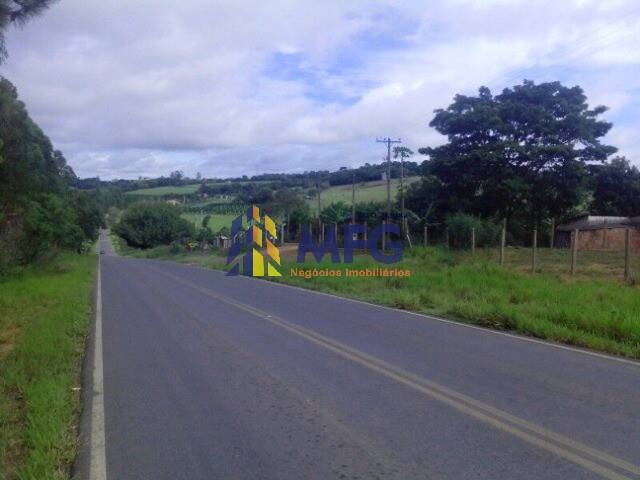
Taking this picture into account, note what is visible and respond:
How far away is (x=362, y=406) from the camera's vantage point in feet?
22.6

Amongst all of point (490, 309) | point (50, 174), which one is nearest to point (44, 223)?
point (50, 174)

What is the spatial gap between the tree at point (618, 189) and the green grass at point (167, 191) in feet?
329

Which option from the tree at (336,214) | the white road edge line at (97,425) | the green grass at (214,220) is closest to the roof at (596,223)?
the tree at (336,214)

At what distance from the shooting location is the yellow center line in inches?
204

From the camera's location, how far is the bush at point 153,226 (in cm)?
10244

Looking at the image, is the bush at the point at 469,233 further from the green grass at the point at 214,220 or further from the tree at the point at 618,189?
the green grass at the point at 214,220

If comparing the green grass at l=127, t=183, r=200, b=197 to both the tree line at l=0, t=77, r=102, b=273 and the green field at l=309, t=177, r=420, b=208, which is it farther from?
the tree line at l=0, t=77, r=102, b=273

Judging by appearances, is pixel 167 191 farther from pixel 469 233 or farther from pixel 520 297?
pixel 520 297

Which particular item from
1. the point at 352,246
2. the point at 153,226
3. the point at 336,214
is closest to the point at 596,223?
the point at 352,246

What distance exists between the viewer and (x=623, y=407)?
680cm

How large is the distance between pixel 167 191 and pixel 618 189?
111614mm

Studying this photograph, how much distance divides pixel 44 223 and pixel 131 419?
26252mm

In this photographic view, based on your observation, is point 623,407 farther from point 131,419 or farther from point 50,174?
point 50,174

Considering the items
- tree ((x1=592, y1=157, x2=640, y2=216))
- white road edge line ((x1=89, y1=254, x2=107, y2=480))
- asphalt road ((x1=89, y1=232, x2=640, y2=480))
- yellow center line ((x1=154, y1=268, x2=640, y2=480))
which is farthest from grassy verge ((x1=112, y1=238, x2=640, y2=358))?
tree ((x1=592, y1=157, x2=640, y2=216))
